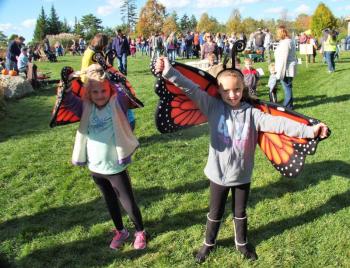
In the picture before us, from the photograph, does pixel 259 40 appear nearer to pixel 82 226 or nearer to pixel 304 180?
pixel 304 180

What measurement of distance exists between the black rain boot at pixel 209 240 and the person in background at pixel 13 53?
49.9 feet

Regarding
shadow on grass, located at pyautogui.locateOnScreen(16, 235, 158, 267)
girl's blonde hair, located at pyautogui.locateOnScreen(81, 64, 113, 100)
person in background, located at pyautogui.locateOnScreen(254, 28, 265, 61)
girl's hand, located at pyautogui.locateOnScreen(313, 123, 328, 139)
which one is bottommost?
shadow on grass, located at pyautogui.locateOnScreen(16, 235, 158, 267)

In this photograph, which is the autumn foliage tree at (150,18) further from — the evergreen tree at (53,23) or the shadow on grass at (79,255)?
the shadow on grass at (79,255)

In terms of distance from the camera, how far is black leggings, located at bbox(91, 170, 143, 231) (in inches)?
143

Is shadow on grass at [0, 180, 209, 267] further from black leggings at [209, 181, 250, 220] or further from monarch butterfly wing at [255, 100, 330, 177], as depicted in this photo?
monarch butterfly wing at [255, 100, 330, 177]

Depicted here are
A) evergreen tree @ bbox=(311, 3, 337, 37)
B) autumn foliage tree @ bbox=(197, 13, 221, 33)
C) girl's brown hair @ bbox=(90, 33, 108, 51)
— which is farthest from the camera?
autumn foliage tree @ bbox=(197, 13, 221, 33)

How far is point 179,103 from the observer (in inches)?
139

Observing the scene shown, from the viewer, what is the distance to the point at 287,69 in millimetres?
8938

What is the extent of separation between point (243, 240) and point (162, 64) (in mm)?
1815

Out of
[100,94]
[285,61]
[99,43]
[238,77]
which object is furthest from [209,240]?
[285,61]

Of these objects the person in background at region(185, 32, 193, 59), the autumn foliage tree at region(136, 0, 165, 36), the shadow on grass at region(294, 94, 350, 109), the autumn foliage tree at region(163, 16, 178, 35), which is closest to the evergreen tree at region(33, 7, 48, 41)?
the autumn foliage tree at region(136, 0, 165, 36)

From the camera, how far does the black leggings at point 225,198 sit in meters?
3.47

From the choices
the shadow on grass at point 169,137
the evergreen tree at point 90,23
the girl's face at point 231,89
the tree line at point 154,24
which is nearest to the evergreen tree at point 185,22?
the tree line at point 154,24

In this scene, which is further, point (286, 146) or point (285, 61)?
point (285, 61)
